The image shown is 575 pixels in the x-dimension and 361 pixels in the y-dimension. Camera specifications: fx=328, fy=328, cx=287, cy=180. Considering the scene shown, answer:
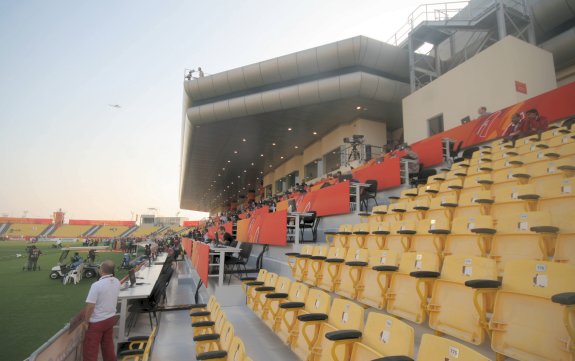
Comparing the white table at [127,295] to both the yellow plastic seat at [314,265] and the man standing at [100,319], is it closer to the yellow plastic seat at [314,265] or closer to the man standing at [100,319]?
the man standing at [100,319]

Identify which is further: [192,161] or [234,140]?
[192,161]

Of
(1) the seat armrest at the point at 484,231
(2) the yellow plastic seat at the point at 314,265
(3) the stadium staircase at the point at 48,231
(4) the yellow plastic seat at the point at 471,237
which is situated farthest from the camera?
(3) the stadium staircase at the point at 48,231

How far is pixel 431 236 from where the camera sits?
407 cm

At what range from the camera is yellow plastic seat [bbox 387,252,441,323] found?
283cm

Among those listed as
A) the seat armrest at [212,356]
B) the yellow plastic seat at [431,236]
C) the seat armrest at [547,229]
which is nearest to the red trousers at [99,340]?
the seat armrest at [212,356]

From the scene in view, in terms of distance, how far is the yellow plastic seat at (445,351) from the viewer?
5.01 ft

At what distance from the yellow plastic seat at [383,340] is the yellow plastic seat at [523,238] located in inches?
Answer: 61.9

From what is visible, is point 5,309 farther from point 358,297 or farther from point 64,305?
point 358,297

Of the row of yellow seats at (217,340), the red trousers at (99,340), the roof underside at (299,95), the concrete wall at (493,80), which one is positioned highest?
the roof underside at (299,95)

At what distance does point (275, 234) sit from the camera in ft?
23.5

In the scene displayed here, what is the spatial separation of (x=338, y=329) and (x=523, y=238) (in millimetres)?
2089

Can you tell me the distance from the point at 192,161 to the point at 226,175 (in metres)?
6.47

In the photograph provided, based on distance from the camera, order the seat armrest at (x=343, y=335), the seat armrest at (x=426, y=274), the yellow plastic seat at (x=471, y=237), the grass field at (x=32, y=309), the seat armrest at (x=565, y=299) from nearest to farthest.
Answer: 1. the seat armrest at (x=565, y=299)
2. the seat armrest at (x=343, y=335)
3. the seat armrest at (x=426, y=274)
4. the yellow plastic seat at (x=471, y=237)
5. the grass field at (x=32, y=309)

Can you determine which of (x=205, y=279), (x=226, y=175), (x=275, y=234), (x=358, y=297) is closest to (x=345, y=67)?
(x=275, y=234)
